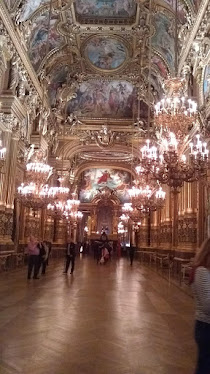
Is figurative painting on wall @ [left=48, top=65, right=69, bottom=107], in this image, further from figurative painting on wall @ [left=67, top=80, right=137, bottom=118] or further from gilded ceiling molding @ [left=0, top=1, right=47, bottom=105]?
gilded ceiling molding @ [left=0, top=1, right=47, bottom=105]

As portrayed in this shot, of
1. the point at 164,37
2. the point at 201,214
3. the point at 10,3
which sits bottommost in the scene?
the point at 201,214

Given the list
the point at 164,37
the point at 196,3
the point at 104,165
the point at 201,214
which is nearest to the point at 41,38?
the point at 164,37

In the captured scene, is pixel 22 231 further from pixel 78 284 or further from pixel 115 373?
pixel 115 373

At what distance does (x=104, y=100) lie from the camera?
23.8m

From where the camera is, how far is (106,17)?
16.4 metres

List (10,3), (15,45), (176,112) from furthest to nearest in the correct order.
Answer: (15,45)
(10,3)
(176,112)

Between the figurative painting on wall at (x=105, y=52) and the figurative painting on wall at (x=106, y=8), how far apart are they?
1523 millimetres

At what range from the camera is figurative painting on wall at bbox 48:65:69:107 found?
64.2ft

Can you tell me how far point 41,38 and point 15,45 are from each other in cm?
295

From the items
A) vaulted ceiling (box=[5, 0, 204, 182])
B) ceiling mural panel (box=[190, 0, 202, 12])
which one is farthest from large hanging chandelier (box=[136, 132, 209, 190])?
vaulted ceiling (box=[5, 0, 204, 182])

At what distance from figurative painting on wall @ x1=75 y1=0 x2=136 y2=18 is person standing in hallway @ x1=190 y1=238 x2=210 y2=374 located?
1517 cm

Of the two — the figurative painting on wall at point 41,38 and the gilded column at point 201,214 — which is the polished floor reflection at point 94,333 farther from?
the figurative painting on wall at point 41,38

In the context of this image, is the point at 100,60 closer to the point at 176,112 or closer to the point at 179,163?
the point at 176,112

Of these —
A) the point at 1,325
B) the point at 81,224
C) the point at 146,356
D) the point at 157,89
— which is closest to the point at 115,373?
the point at 146,356
